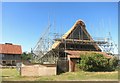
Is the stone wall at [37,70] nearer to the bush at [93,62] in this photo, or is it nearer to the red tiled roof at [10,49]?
the bush at [93,62]

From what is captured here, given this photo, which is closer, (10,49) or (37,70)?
(37,70)

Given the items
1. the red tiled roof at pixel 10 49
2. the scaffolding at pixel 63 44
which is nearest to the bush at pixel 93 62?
the scaffolding at pixel 63 44

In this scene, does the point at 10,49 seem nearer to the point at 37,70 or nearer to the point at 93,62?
the point at 37,70

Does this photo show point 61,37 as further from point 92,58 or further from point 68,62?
point 92,58

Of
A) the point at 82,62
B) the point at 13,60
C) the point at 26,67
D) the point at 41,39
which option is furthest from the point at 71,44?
the point at 13,60

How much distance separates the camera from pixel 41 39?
38.1 meters

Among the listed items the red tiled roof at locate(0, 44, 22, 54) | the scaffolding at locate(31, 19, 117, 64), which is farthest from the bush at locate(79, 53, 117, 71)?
the red tiled roof at locate(0, 44, 22, 54)

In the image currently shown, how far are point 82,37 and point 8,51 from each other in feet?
56.6

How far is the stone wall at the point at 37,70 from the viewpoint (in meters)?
28.2

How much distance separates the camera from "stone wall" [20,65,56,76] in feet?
92.4

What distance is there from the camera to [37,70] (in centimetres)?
2875

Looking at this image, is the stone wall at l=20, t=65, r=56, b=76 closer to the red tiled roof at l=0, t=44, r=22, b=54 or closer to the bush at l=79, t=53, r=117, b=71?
the bush at l=79, t=53, r=117, b=71

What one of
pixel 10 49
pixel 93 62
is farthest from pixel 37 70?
pixel 10 49

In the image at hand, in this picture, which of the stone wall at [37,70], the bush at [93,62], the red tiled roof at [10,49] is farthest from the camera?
the red tiled roof at [10,49]
